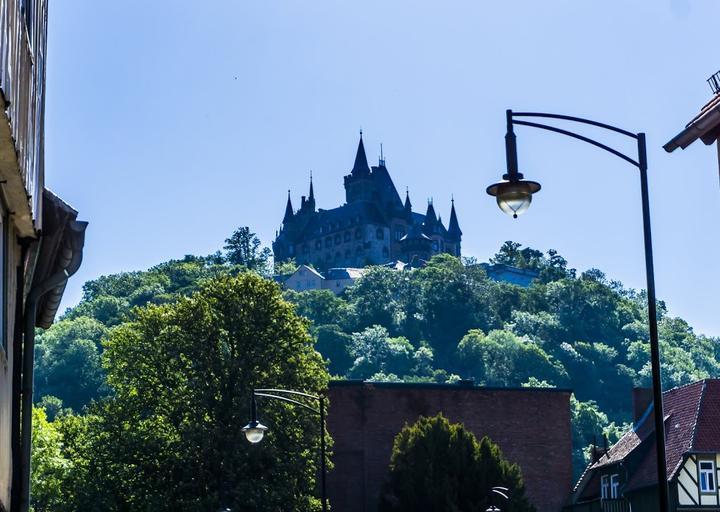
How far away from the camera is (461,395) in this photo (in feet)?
208

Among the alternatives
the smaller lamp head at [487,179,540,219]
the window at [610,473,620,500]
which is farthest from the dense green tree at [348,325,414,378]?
the smaller lamp head at [487,179,540,219]

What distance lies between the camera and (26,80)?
32.9 feet

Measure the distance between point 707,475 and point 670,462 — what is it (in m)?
1.58

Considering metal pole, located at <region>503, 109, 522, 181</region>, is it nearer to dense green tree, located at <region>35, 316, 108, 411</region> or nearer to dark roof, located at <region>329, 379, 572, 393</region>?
dark roof, located at <region>329, 379, 572, 393</region>

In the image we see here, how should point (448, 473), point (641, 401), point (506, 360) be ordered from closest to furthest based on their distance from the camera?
point (448, 473)
point (641, 401)
point (506, 360)

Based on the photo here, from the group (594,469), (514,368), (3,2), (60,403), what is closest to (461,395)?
(594,469)

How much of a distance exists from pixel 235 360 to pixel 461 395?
1800 centimetres

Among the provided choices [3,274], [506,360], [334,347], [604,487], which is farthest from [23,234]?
[334,347]

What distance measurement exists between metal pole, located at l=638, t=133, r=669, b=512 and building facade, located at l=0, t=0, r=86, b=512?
5602 millimetres

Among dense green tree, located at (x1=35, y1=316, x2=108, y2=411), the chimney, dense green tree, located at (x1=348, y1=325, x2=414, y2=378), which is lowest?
the chimney

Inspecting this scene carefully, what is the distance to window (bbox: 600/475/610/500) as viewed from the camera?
5981cm

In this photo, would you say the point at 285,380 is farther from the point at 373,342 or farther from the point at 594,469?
the point at 373,342

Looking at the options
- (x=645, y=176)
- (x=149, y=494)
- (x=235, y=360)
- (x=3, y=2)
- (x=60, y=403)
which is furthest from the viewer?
(x=60, y=403)

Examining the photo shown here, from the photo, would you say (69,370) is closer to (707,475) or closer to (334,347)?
(334,347)
